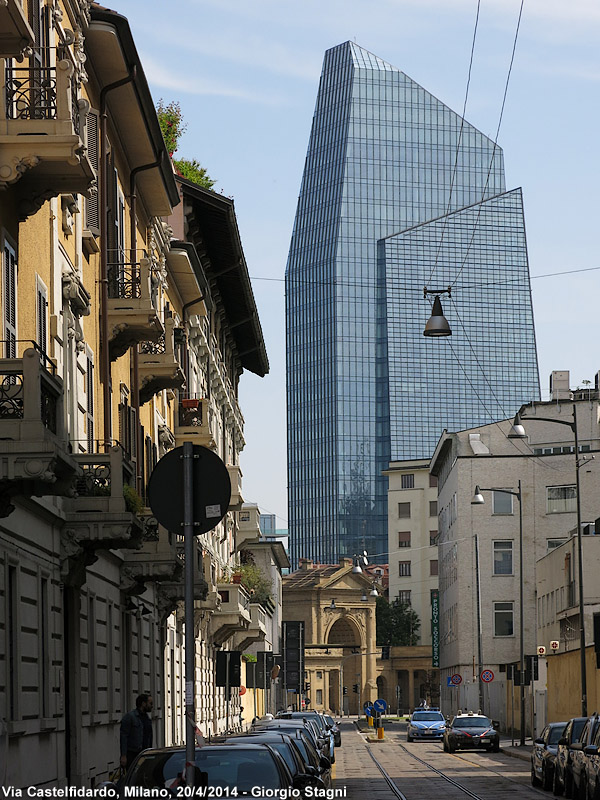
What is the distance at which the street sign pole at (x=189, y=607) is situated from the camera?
9.09 m

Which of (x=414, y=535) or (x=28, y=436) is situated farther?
(x=414, y=535)

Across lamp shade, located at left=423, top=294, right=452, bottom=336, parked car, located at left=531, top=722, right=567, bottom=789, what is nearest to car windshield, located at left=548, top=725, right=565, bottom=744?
parked car, located at left=531, top=722, right=567, bottom=789

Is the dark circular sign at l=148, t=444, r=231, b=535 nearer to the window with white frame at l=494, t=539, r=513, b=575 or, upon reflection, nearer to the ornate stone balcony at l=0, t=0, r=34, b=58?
the ornate stone balcony at l=0, t=0, r=34, b=58

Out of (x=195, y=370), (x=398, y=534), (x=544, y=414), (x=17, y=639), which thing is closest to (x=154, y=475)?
(x=17, y=639)

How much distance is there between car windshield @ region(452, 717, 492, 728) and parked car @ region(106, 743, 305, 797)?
42151 millimetres

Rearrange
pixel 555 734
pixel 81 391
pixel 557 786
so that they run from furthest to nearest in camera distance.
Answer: pixel 555 734 < pixel 557 786 < pixel 81 391

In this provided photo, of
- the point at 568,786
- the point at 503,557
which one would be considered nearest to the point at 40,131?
the point at 568,786

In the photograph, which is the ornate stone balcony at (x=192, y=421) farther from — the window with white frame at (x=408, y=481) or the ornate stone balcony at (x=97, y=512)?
the window with white frame at (x=408, y=481)

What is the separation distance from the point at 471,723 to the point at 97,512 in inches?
1373

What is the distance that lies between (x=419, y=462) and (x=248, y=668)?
308ft

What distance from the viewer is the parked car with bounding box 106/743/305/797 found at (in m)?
12.0

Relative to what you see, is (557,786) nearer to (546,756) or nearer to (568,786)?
(568,786)

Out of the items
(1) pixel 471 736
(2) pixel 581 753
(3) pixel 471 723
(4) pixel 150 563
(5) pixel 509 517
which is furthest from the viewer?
(5) pixel 509 517

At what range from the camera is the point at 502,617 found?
299ft
